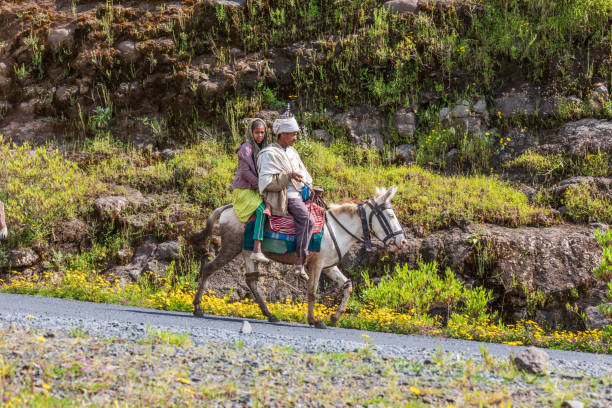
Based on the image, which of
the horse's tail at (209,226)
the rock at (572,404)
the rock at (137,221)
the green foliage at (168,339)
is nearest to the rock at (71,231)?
the rock at (137,221)

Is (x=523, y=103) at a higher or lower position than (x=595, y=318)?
higher

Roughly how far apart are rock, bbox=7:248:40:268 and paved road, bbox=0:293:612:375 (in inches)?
91.5

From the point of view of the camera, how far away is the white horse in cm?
859

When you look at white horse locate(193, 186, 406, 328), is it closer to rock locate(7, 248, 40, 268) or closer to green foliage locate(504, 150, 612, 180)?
rock locate(7, 248, 40, 268)

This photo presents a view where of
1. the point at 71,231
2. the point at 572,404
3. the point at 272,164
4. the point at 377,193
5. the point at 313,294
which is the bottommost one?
the point at 71,231

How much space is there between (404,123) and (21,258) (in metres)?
9.49

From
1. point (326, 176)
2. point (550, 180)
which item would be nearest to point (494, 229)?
point (550, 180)

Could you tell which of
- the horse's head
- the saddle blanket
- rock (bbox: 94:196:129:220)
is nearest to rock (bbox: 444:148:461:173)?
the horse's head

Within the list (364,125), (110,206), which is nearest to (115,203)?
(110,206)

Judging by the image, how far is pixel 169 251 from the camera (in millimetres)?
11531

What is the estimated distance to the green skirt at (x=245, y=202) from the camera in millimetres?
8766

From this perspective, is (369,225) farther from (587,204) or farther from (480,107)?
(480,107)

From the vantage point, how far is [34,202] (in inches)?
492

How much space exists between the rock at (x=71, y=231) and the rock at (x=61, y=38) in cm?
739
